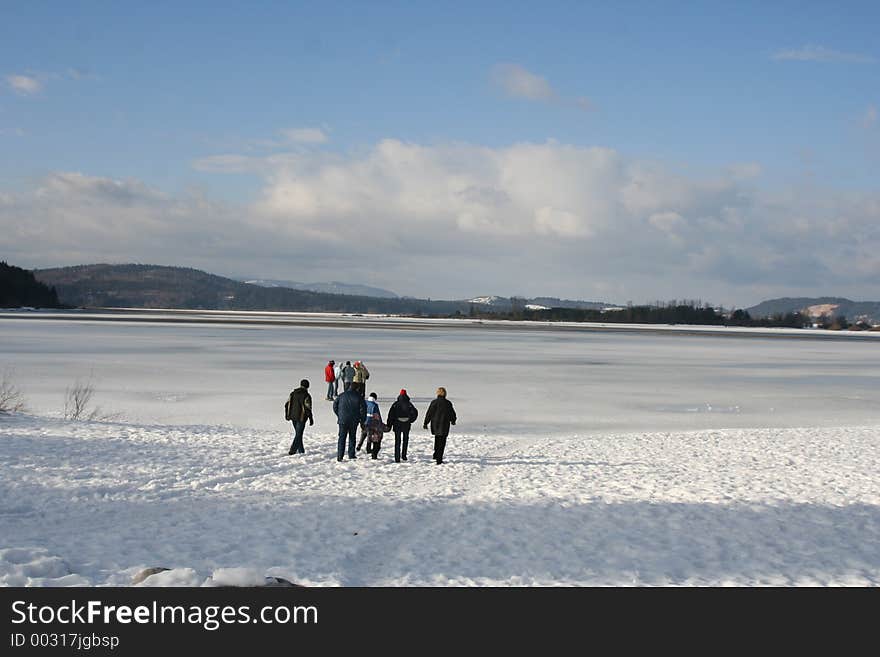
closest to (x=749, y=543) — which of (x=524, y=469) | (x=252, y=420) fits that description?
(x=524, y=469)

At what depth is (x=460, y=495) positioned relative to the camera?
10.6 m

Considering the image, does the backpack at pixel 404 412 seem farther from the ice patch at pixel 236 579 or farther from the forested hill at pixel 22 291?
the forested hill at pixel 22 291

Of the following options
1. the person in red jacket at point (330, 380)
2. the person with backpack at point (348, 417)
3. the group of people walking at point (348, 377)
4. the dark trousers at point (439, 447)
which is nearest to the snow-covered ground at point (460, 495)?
the dark trousers at point (439, 447)

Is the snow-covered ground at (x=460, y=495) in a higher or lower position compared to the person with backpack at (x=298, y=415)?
lower

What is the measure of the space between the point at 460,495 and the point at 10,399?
46.9 feet

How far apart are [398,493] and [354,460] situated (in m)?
2.55

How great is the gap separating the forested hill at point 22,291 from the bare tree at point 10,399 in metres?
137

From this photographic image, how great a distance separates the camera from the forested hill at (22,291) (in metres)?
142

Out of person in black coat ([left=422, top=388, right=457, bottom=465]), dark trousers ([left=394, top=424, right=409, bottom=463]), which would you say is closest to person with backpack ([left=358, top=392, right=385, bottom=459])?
dark trousers ([left=394, top=424, right=409, bottom=463])

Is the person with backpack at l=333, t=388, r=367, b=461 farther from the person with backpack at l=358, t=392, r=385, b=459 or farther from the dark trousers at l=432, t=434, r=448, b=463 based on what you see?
the dark trousers at l=432, t=434, r=448, b=463

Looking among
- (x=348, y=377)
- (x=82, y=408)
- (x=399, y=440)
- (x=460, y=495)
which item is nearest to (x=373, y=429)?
(x=399, y=440)
